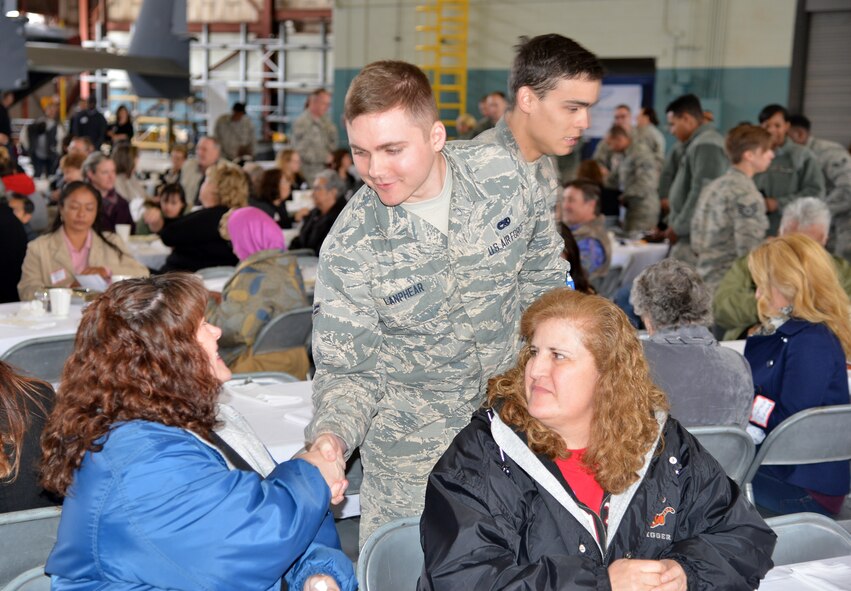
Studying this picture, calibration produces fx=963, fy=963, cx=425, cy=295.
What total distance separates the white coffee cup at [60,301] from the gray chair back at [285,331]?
0.85m

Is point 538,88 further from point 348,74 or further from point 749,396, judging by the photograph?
point 348,74

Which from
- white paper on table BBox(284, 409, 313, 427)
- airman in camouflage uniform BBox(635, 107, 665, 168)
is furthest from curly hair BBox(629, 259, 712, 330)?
airman in camouflage uniform BBox(635, 107, 665, 168)

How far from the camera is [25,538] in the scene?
205 cm

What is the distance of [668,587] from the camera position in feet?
5.95

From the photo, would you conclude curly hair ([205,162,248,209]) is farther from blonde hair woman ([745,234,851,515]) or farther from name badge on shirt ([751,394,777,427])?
name badge on shirt ([751,394,777,427])

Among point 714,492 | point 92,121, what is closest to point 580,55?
point 714,492

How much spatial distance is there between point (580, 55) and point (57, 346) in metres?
2.34

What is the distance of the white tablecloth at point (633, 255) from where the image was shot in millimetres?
7031

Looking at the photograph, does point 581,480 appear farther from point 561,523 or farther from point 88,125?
point 88,125

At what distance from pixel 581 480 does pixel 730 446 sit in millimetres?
948

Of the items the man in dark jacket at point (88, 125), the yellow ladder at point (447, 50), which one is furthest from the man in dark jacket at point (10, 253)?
the man in dark jacket at point (88, 125)

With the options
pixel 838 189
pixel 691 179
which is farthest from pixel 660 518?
pixel 838 189

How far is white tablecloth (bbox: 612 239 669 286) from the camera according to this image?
703 cm

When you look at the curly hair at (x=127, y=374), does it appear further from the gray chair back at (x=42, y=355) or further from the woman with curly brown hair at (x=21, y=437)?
the gray chair back at (x=42, y=355)
